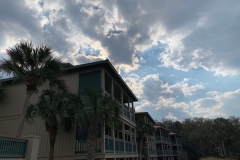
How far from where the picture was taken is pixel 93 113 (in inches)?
456

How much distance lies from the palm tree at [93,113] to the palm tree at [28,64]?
9.24 feet

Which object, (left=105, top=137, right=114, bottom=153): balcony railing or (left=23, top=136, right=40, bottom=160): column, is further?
(left=105, top=137, right=114, bottom=153): balcony railing

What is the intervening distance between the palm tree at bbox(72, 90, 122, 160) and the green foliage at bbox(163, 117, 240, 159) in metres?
52.1

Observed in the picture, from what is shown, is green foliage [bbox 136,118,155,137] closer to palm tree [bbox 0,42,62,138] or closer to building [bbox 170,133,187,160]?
palm tree [bbox 0,42,62,138]

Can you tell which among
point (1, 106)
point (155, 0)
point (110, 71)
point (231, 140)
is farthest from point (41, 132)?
point (231, 140)

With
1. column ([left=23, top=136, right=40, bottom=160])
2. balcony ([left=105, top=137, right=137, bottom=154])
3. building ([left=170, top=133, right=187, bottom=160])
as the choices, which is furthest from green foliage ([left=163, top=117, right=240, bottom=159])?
column ([left=23, top=136, right=40, bottom=160])

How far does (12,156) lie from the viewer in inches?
302

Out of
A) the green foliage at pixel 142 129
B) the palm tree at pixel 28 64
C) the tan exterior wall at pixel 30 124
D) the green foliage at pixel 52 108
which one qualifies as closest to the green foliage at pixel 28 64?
the palm tree at pixel 28 64

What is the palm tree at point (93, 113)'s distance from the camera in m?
11.4

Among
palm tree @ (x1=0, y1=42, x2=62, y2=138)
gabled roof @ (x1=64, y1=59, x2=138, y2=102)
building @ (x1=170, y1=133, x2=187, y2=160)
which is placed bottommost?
building @ (x1=170, y1=133, x2=187, y2=160)

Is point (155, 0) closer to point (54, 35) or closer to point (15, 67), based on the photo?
point (54, 35)

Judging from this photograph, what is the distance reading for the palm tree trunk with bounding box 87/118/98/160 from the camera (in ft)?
37.6

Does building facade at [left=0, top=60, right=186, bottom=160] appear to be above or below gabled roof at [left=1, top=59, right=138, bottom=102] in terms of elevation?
below

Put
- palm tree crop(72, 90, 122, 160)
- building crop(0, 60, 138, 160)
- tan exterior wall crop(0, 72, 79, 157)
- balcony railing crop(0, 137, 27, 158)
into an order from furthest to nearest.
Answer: tan exterior wall crop(0, 72, 79, 157) < building crop(0, 60, 138, 160) < palm tree crop(72, 90, 122, 160) < balcony railing crop(0, 137, 27, 158)
